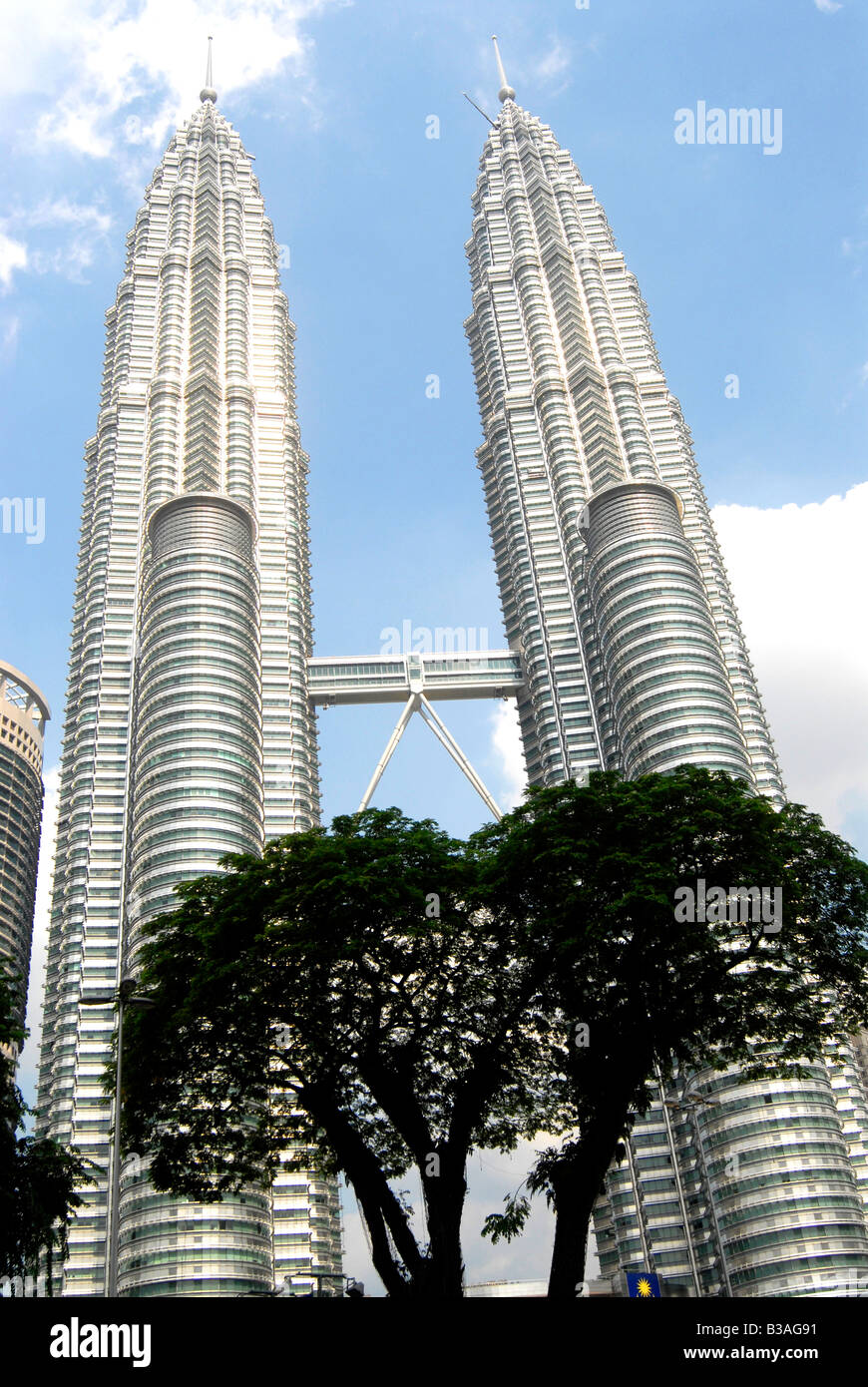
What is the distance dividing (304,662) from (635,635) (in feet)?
152

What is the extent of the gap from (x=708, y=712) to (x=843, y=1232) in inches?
1945

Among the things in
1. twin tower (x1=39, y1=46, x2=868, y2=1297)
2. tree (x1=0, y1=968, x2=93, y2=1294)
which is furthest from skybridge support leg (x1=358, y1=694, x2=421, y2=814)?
tree (x1=0, y1=968, x2=93, y2=1294)

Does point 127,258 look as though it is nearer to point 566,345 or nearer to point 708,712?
point 566,345

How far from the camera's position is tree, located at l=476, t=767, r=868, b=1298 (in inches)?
1346

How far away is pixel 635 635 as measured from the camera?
5069 inches

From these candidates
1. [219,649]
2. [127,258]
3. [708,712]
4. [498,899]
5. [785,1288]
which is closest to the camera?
[498,899]

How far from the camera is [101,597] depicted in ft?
512

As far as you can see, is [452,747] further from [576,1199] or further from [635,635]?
[576,1199]

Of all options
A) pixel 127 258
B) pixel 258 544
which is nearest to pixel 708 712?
pixel 258 544

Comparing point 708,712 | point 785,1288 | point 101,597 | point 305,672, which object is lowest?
point 785,1288

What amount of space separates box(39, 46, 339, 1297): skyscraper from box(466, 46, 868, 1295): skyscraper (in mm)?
30532

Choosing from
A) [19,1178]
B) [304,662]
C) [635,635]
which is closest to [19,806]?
[304,662]

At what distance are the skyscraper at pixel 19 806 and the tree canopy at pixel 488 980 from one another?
363ft

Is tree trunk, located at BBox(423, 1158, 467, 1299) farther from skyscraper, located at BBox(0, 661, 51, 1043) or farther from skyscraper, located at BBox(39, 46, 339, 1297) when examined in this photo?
skyscraper, located at BBox(0, 661, 51, 1043)
